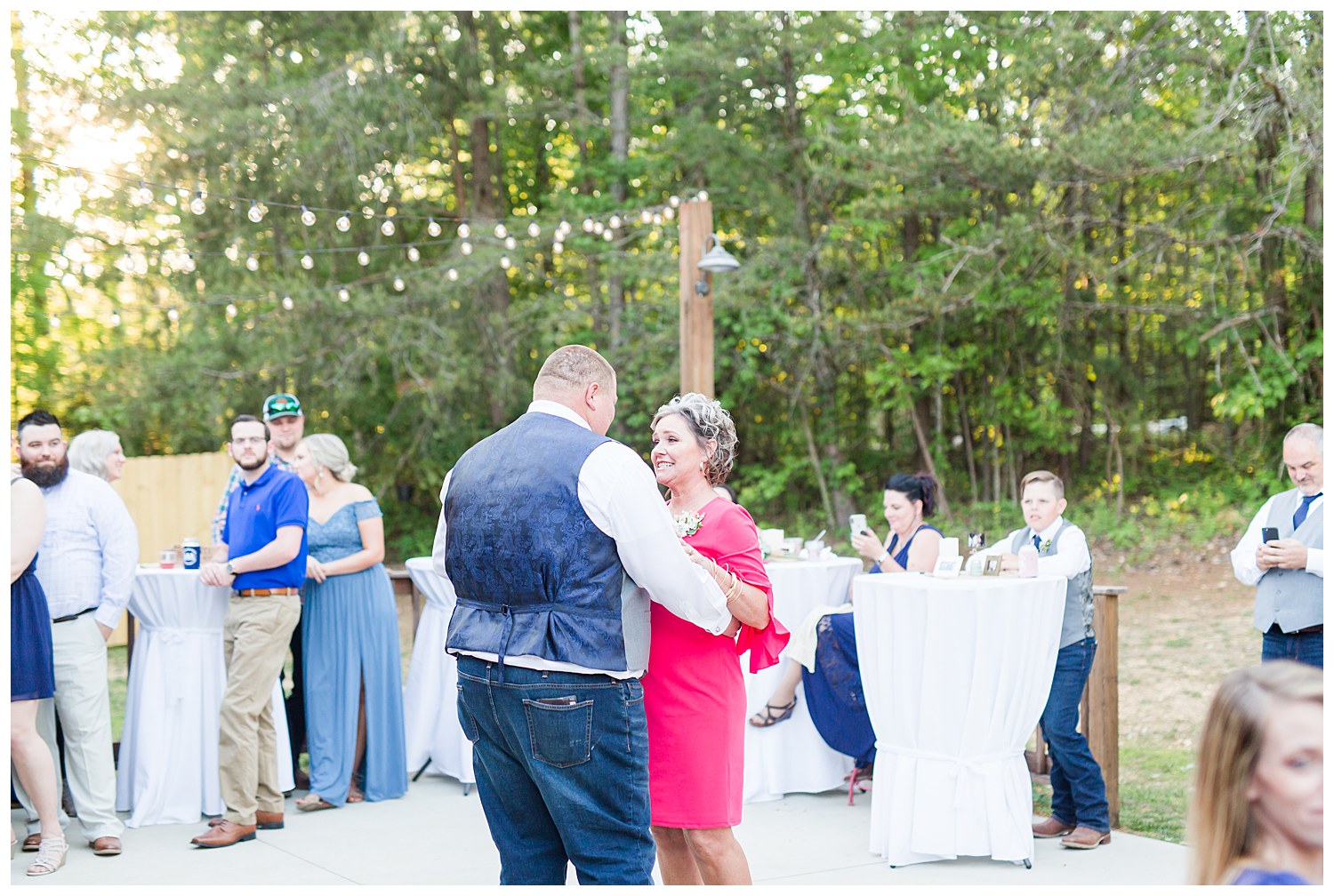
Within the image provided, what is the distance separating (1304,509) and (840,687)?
177 cm

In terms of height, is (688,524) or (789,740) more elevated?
(688,524)

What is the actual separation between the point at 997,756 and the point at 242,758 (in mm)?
2671

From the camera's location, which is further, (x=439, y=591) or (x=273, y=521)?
(x=439, y=591)

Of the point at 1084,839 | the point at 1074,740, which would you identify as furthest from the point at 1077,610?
the point at 1084,839

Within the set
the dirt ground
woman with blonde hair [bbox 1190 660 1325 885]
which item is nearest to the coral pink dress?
woman with blonde hair [bbox 1190 660 1325 885]

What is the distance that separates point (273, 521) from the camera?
4426 mm

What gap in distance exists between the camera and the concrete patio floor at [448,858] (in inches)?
152

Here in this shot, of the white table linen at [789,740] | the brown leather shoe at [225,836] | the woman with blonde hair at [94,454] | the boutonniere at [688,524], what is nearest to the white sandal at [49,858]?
the brown leather shoe at [225,836]

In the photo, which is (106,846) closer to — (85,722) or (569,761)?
(85,722)

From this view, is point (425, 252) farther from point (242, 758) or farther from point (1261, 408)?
point (242, 758)

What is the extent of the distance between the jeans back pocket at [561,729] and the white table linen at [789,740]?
2500 millimetres

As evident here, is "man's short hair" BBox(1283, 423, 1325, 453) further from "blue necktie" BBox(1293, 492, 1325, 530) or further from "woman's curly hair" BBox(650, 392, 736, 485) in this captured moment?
"woman's curly hair" BBox(650, 392, 736, 485)

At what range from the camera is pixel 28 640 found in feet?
13.1

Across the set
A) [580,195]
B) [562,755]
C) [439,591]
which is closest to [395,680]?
[439,591]
